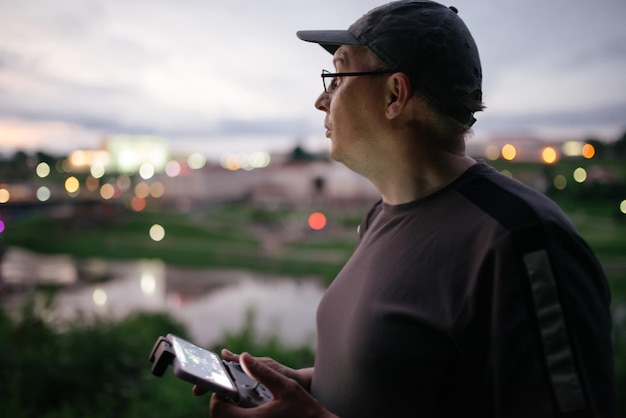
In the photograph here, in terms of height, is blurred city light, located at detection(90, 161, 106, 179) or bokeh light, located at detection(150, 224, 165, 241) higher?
blurred city light, located at detection(90, 161, 106, 179)

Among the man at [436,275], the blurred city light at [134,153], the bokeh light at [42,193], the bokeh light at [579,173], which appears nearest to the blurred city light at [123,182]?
the blurred city light at [134,153]

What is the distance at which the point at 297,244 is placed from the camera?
56.2 ft

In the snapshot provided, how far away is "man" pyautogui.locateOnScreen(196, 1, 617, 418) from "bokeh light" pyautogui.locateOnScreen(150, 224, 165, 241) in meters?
17.4

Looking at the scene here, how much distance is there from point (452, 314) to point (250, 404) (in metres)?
0.31

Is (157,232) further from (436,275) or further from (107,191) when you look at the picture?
(436,275)

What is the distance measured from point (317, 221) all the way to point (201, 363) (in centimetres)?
1625

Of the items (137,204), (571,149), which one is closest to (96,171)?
(137,204)

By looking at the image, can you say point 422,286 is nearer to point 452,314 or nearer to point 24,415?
point 452,314

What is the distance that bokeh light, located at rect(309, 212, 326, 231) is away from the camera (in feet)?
54.9

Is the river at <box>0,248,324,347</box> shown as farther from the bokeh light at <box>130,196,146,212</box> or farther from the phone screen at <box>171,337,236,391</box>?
the phone screen at <box>171,337,236,391</box>

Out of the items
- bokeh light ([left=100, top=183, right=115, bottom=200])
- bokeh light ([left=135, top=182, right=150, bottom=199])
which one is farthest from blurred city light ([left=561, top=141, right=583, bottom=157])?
bokeh light ([left=135, top=182, right=150, bottom=199])

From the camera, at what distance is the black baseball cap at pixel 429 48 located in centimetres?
81

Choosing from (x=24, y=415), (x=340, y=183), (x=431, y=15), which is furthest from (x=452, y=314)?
(x=340, y=183)

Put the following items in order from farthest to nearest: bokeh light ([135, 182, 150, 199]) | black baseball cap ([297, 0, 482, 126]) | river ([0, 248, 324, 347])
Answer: bokeh light ([135, 182, 150, 199]) → river ([0, 248, 324, 347]) → black baseball cap ([297, 0, 482, 126])
